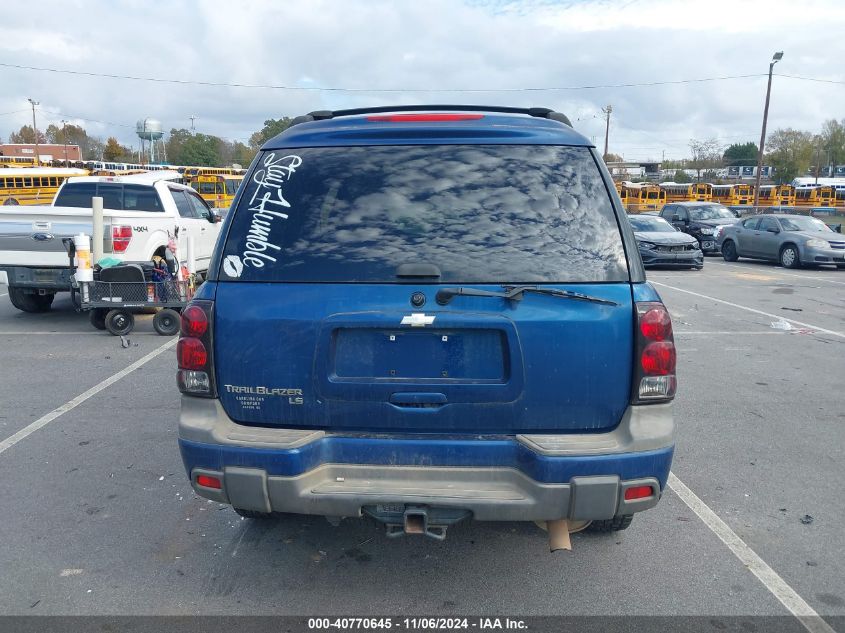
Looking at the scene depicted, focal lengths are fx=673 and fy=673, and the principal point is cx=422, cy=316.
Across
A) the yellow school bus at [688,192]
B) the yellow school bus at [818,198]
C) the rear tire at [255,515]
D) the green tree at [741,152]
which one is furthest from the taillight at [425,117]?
the green tree at [741,152]

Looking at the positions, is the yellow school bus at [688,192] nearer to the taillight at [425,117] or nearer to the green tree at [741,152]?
the taillight at [425,117]

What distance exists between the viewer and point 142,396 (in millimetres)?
6250

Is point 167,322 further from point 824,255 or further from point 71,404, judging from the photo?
point 824,255

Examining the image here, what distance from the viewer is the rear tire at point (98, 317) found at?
920cm

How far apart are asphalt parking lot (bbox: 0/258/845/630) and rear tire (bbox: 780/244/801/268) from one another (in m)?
14.1

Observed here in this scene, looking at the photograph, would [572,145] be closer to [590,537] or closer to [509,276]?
[509,276]

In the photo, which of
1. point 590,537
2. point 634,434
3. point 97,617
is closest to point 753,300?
point 590,537

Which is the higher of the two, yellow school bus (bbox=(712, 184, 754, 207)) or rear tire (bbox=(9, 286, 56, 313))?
yellow school bus (bbox=(712, 184, 754, 207))

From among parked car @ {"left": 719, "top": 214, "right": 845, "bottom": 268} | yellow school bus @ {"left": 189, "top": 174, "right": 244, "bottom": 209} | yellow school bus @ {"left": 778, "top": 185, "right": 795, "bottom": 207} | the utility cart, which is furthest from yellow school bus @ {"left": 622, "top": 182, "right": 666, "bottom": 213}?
the utility cart

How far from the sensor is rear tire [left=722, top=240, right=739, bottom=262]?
68.3ft

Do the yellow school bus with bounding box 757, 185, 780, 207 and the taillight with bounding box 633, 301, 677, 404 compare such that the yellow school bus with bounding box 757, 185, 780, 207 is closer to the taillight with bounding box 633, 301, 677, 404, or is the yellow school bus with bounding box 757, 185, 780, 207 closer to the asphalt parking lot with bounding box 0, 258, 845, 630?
the asphalt parking lot with bounding box 0, 258, 845, 630

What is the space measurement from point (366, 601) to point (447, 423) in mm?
1006

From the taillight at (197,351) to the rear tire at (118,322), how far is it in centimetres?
668

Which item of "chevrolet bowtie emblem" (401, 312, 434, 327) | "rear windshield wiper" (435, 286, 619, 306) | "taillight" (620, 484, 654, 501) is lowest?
"taillight" (620, 484, 654, 501)
